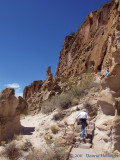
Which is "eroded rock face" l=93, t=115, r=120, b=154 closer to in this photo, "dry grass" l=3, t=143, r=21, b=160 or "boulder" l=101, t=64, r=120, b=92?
"boulder" l=101, t=64, r=120, b=92

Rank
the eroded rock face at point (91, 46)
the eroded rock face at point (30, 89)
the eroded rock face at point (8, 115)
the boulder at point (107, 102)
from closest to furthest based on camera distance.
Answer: the boulder at point (107, 102)
the eroded rock face at point (8, 115)
the eroded rock face at point (91, 46)
the eroded rock face at point (30, 89)

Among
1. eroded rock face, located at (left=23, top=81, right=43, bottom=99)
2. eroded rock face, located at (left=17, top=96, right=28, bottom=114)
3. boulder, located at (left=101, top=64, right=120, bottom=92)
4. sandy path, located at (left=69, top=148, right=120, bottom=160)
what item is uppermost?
eroded rock face, located at (left=23, top=81, right=43, bottom=99)

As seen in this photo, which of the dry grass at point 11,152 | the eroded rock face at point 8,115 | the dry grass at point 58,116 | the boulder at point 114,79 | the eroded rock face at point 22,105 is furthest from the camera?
the eroded rock face at point 22,105

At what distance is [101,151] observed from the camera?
14.9ft

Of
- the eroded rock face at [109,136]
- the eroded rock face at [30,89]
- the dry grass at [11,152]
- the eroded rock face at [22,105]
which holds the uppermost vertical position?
the eroded rock face at [30,89]

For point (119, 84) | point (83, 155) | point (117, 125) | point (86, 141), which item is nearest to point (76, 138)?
point (86, 141)

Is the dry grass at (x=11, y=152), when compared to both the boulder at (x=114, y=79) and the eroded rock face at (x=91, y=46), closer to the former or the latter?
the boulder at (x=114, y=79)

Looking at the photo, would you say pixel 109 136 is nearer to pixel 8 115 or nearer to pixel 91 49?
pixel 8 115

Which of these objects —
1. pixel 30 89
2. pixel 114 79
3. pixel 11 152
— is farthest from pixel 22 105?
pixel 30 89

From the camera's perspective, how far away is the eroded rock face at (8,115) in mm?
7389

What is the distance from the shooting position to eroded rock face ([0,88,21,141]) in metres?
7.39

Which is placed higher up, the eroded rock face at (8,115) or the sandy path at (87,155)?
the eroded rock face at (8,115)

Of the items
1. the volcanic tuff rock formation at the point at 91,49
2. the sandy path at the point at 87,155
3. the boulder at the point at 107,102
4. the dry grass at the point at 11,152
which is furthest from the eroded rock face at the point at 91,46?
the dry grass at the point at 11,152

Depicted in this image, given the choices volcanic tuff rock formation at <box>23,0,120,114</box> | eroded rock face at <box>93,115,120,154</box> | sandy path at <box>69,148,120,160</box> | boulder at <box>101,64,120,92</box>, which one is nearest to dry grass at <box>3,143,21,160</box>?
sandy path at <box>69,148,120,160</box>
